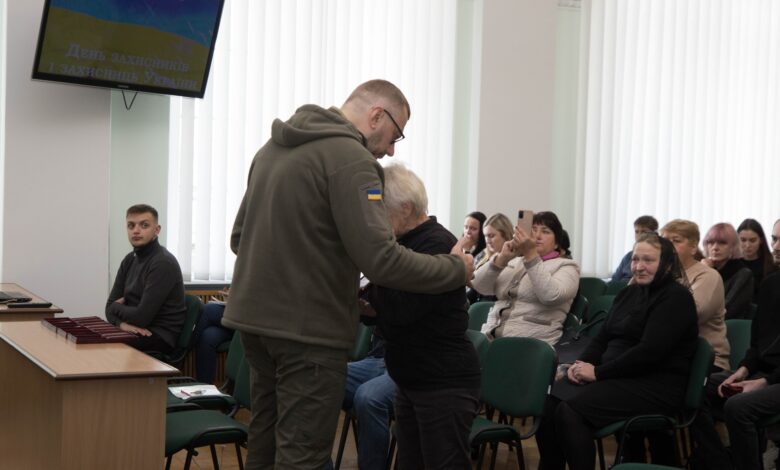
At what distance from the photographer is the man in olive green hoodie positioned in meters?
2.04

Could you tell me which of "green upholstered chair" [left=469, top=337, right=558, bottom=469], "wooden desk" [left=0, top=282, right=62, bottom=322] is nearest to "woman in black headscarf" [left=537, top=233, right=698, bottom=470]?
"green upholstered chair" [left=469, top=337, right=558, bottom=469]

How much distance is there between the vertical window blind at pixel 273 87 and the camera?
625 centimetres

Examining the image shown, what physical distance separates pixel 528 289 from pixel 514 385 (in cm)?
105

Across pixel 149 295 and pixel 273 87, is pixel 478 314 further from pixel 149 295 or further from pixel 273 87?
pixel 273 87

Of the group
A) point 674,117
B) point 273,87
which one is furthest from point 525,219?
point 674,117

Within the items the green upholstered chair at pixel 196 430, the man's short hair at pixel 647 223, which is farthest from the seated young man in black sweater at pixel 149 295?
the man's short hair at pixel 647 223

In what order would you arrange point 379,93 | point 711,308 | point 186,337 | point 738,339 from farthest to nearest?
1. point 186,337
2. point 738,339
3. point 711,308
4. point 379,93

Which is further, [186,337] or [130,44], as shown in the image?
[130,44]

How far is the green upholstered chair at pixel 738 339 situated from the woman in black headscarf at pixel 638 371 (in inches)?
31.9

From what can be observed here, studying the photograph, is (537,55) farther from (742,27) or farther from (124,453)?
(124,453)

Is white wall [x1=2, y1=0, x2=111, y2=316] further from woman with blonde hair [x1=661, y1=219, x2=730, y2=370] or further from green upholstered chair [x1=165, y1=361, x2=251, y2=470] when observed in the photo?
woman with blonde hair [x1=661, y1=219, x2=730, y2=370]

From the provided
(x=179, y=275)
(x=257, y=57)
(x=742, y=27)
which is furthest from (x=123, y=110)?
(x=742, y=27)

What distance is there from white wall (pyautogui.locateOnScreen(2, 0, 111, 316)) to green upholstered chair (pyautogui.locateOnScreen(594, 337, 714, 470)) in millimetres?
3699

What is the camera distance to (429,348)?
2391 millimetres
